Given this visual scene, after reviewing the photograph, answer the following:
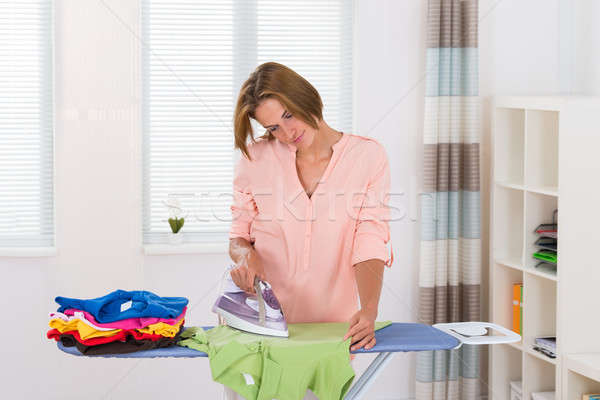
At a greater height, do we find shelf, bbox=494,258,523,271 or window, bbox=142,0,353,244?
window, bbox=142,0,353,244

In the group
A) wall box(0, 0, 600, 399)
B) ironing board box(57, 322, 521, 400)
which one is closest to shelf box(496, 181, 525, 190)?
wall box(0, 0, 600, 399)

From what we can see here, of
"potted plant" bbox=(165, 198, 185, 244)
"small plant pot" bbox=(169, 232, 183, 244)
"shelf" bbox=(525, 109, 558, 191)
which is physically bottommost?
"small plant pot" bbox=(169, 232, 183, 244)

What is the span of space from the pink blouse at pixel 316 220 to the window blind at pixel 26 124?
139 centimetres

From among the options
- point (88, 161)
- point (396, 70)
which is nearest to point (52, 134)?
point (88, 161)

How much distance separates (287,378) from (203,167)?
1.63 m

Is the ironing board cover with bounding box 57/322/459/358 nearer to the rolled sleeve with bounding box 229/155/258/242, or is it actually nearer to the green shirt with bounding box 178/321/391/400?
the green shirt with bounding box 178/321/391/400

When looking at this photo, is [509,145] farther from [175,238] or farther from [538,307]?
[175,238]

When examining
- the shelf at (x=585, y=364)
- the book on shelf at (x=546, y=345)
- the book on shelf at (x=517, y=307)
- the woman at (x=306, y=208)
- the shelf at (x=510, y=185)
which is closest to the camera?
the woman at (x=306, y=208)

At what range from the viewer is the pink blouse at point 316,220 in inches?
81.0

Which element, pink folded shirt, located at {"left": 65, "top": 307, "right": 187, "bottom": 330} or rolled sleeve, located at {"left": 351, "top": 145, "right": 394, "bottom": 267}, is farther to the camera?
rolled sleeve, located at {"left": 351, "top": 145, "right": 394, "bottom": 267}

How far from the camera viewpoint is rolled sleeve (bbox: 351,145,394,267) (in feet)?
6.73

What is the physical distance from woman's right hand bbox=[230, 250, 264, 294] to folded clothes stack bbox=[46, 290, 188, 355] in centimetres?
20

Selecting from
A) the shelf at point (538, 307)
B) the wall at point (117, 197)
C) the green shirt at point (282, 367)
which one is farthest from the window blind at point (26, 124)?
the shelf at point (538, 307)

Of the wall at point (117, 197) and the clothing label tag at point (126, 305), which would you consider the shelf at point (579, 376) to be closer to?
the wall at point (117, 197)
